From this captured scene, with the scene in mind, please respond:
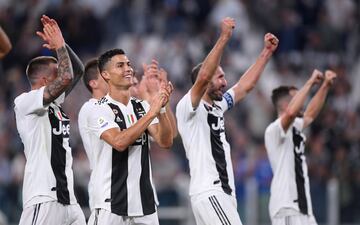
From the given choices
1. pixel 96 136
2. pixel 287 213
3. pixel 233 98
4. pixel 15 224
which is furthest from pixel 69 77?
pixel 15 224

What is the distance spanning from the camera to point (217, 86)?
1315cm

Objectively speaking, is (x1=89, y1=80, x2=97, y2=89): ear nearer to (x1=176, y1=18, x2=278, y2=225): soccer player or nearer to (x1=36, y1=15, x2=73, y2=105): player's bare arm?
(x1=176, y1=18, x2=278, y2=225): soccer player

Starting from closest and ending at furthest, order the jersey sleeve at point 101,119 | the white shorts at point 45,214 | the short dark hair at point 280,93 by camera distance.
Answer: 1. the jersey sleeve at point 101,119
2. the white shorts at point 45,214
3. the short dark hair at point 280,93

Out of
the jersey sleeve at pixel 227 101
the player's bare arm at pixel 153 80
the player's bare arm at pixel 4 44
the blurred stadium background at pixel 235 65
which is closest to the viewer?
the player's bare arm at pixel 4 44

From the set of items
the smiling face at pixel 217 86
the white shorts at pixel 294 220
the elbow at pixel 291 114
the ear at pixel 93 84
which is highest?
the ear at pixel 93 84

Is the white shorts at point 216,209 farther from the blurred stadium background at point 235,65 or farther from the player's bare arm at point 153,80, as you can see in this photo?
the blurred stadium background at point 235,65

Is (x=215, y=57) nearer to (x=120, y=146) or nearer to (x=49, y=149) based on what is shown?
Result: (x=120, y=146)

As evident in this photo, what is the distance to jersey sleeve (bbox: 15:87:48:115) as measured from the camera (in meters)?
11.9

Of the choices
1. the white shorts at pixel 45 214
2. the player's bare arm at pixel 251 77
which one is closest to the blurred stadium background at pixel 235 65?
the player's bare arm at pixel 251 77

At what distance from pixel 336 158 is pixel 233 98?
7123mm

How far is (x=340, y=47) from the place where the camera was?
24.1 metres

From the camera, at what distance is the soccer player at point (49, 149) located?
1179 cm

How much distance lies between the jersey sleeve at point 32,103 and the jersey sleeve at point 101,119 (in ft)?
1.78

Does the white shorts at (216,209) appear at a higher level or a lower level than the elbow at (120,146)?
lower
